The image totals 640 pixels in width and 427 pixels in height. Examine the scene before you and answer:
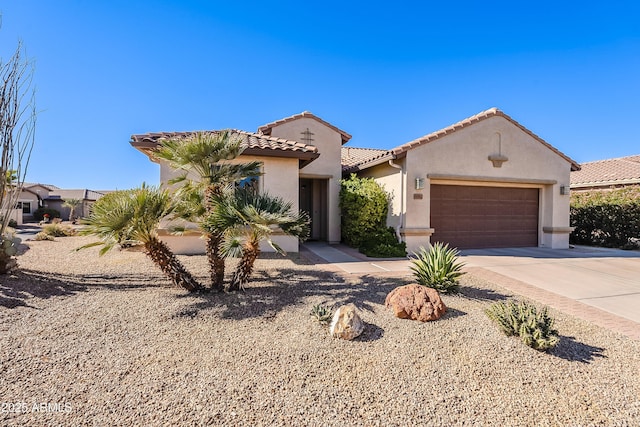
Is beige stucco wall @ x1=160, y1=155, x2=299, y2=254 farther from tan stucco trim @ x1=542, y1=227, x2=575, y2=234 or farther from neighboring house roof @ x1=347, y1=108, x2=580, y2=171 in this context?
tan stucco trim @ x1=542, y1=227, x2=575, y2=234

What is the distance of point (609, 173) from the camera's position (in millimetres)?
19906

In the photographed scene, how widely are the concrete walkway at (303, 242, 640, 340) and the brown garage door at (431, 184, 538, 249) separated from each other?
717 millimetres

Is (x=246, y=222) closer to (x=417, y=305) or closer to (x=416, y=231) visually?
(x=417, y=305)

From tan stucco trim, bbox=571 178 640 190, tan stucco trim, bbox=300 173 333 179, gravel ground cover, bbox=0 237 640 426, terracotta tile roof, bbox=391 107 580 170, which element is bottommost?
gravel ground cover, bbox=0 237 640 426

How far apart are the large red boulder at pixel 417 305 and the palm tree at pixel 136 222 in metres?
3.93

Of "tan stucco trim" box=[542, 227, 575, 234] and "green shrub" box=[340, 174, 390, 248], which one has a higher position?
"green shrub" box=[340, 174, 390, 248]

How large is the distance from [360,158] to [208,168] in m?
12.6

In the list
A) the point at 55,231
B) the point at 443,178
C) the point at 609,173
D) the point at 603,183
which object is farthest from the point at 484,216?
the point at 55,231

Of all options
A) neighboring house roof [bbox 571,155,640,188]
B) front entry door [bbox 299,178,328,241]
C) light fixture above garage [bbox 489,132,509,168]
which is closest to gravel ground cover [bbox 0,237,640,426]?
light fixture above garage [bbox 489,132,509,168]

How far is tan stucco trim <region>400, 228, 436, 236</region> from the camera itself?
1125cm

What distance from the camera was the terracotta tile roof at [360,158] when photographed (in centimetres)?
1248

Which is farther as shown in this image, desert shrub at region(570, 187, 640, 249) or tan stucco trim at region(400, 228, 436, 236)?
desert shrub at region(570, 187, 640, 249)

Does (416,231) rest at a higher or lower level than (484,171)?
lower

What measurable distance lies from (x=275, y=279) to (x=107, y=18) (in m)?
9.19
